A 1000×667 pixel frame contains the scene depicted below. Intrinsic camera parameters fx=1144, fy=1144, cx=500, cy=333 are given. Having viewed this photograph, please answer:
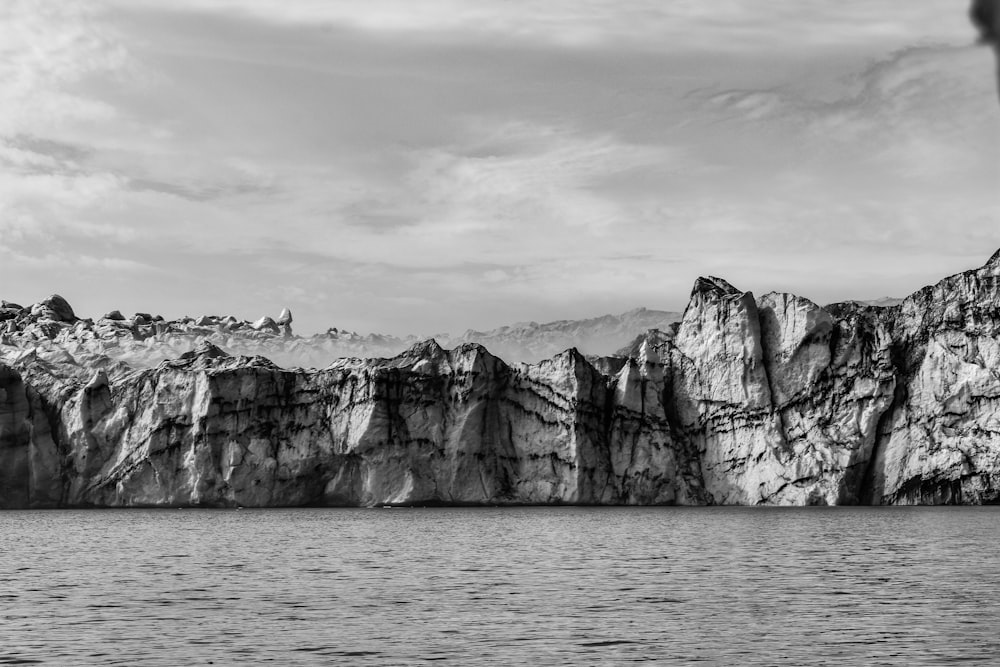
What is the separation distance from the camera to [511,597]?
32562 millimetres

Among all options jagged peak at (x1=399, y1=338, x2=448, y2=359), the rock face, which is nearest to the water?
the rock face

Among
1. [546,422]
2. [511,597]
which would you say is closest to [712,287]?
[546,422]

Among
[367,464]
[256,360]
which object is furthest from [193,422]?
[367,464]

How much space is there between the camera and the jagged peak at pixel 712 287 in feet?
297

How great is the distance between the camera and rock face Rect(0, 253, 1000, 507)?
270 feet

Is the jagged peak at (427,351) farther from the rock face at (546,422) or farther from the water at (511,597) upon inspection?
the water at (511,597)

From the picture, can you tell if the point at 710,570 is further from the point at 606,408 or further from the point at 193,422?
the point at 193,422

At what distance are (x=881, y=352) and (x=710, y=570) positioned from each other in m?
47.3

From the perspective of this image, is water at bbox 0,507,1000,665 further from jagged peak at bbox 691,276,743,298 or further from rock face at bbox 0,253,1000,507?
jagged peak at bbox 691,276,743,298

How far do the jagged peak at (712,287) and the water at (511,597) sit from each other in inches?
1123

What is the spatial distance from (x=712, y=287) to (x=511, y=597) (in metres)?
61.7

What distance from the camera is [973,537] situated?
2152 inches

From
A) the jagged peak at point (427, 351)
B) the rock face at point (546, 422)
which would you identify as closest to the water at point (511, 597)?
the rock face at point (546, 422)

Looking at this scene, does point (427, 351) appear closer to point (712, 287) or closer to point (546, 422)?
point (546, 422)
